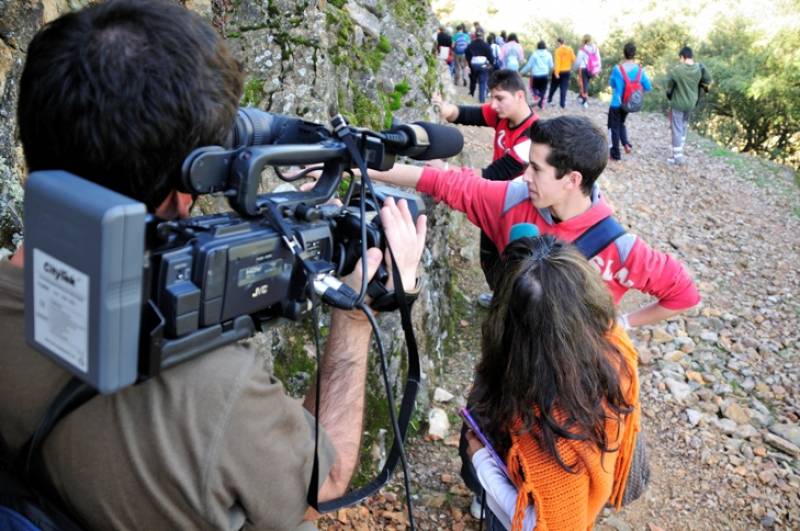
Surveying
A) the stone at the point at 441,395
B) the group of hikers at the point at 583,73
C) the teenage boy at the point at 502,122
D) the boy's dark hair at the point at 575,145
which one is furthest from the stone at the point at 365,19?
the stone at the point at 441,395

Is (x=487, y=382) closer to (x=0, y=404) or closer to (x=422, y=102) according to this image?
(x=0, y=404)

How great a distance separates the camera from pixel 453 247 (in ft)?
23.6

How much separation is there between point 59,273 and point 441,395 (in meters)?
4.16

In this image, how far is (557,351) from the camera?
7.94ft

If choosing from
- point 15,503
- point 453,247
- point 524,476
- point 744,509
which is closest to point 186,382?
point 15,503

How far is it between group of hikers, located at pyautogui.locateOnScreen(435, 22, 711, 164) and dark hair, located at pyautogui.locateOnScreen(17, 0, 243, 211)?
762 cm

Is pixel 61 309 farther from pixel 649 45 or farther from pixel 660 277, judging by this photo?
pixel 649 45

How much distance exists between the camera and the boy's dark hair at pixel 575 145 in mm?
3764

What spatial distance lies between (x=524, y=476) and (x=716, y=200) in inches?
450

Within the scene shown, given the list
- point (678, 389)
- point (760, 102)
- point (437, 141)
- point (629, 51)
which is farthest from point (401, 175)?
point (760, 102)

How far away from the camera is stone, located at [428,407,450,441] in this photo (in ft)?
15.2

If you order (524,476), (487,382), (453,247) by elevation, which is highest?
(487,382)

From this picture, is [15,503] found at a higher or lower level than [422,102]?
lower

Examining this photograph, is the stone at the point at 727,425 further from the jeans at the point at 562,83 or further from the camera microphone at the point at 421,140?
the jeans at the point at 562,83
